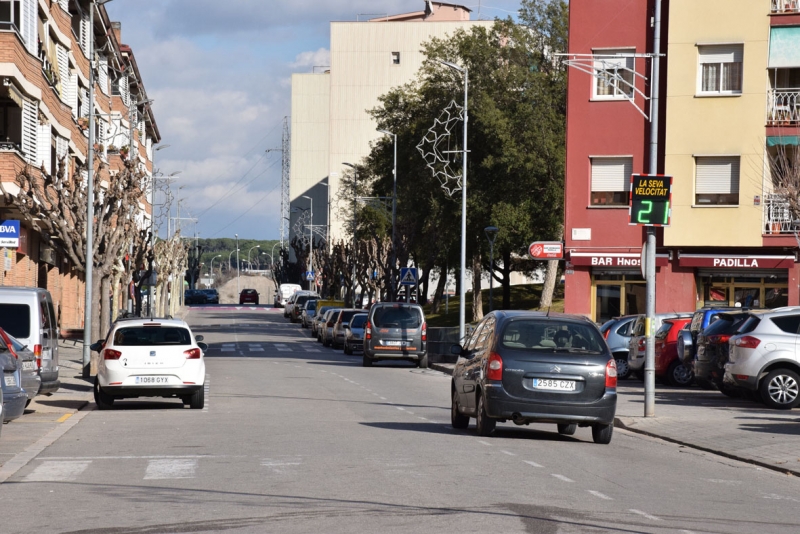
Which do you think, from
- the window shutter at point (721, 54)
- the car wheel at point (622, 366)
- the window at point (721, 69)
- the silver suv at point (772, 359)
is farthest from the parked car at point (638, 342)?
the window shutter at point (721, 54)

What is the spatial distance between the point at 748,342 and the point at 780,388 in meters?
1.00

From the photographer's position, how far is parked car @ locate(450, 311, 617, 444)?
15641 mm

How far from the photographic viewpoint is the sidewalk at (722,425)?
15.7m

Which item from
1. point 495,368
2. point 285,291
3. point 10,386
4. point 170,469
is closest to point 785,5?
point 495,368

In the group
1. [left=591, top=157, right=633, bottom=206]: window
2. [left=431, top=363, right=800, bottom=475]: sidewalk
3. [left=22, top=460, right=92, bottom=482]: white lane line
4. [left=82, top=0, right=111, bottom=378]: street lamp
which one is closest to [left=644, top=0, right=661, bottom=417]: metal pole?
[left=431, top=363, right=800, bottom=475]: sidewalk

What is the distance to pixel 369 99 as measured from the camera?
4510 inches

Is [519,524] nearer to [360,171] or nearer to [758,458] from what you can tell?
[758,458]

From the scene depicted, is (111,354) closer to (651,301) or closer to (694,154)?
(651,301)

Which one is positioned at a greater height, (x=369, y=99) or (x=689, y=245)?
(x=369, y=99)

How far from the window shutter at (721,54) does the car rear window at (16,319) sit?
23549mm

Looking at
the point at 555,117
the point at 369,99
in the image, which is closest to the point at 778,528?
the point at 555,117

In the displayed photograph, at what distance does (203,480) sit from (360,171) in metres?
71.2

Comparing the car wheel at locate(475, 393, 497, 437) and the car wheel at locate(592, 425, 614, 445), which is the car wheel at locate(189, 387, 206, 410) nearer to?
the car wheel at locate(475, 393, 497, 437)

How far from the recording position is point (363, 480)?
469 inches
